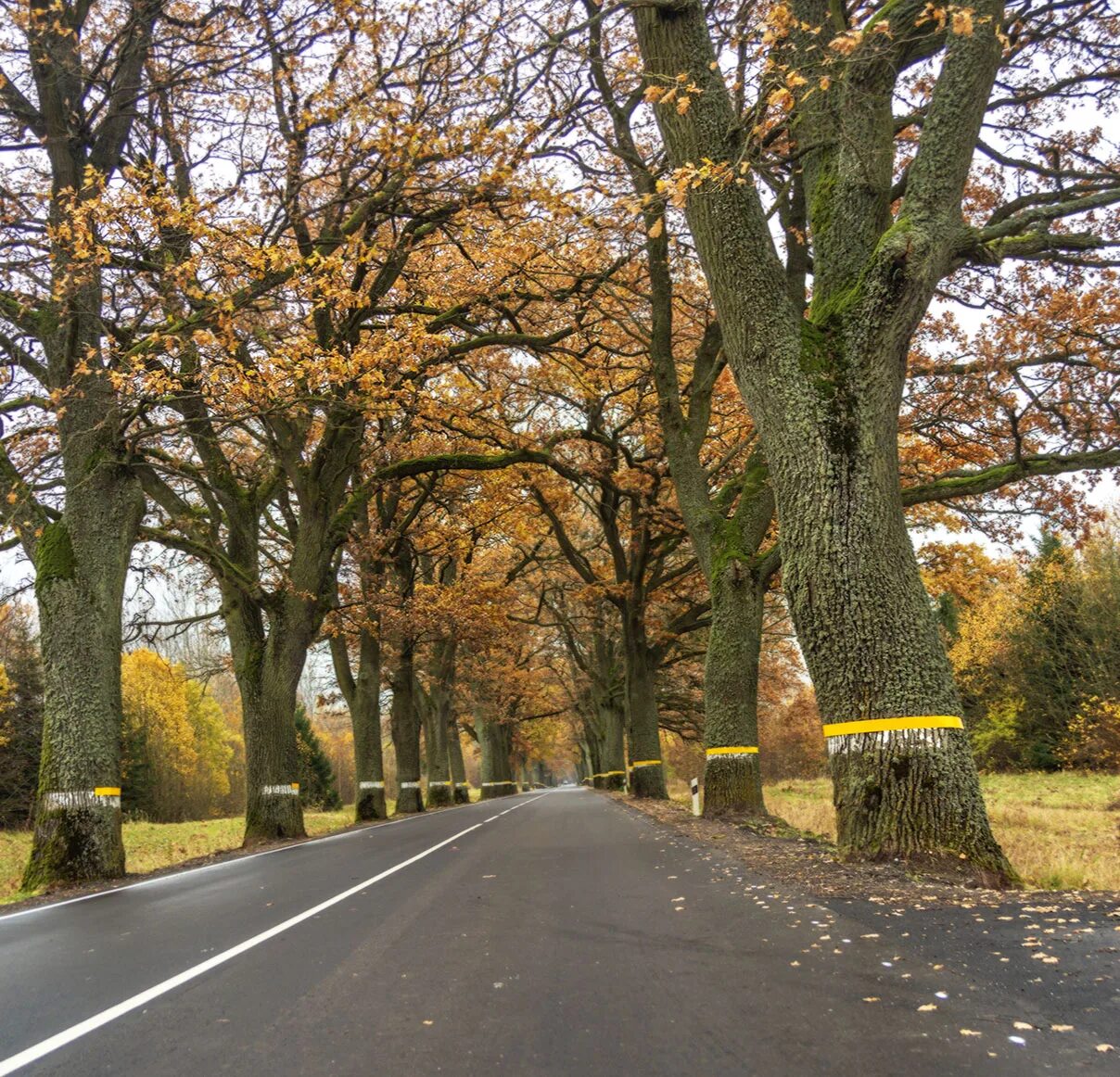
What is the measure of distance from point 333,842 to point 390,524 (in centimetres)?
1062

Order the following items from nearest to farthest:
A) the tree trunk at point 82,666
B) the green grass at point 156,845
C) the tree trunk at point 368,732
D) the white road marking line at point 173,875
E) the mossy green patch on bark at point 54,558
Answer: the white road marking line at point 173,875
the tree trunk at point 82,666
the mossy green patch on bark at point 54,558
the green grass at point 156,845
the tree trunk at point 368,732

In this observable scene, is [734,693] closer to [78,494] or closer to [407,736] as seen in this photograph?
[78,494]

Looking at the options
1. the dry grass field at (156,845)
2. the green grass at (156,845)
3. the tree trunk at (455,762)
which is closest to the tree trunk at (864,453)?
the green grass at (156,845)

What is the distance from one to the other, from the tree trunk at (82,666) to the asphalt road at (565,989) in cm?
411

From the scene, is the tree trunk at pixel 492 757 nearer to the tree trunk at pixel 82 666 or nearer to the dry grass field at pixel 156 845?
the dry grass field at pixel 156 845


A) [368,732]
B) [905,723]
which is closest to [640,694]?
[368,732]

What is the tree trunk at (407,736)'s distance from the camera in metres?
29.5

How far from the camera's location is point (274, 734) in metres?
17.2

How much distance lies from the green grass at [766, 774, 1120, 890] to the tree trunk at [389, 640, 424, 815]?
1286cm

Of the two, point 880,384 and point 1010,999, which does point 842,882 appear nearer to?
point 1010,999

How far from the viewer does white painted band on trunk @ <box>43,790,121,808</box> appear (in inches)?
462

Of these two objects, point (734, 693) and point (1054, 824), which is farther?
point (1054, 824)

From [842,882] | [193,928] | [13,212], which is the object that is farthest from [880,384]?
[13,212]

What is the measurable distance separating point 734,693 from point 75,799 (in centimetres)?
939
